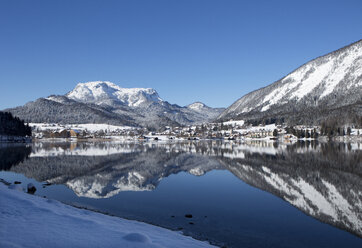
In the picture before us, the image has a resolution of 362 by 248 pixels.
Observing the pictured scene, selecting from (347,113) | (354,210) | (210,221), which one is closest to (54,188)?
(210,221)

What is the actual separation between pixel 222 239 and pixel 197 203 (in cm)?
893

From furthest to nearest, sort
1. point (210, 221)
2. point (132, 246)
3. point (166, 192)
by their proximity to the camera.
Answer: point (166, 192) < point (210, 221) < point (132, 246)

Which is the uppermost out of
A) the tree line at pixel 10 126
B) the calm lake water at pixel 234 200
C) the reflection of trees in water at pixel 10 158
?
the tree line at pixel 10 126

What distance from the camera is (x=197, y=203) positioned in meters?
24.3

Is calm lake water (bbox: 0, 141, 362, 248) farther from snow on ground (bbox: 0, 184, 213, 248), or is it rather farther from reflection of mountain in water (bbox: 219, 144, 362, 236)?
snow on ground (bbox: 0, 184, 213, 248)

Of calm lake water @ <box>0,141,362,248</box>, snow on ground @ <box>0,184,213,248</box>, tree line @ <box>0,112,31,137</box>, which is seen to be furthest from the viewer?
tree line @ <box>0,112,31,137</box>

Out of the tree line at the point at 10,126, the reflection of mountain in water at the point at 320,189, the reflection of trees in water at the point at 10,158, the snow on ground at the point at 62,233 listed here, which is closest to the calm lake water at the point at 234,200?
the reflection of mountain in water at the point at 320,189

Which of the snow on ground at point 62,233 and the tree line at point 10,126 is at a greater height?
the tree line at point 10,126

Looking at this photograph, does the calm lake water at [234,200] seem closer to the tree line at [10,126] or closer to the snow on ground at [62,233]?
the snow on ground at [62,233]

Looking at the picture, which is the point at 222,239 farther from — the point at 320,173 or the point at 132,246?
the point at 320,173

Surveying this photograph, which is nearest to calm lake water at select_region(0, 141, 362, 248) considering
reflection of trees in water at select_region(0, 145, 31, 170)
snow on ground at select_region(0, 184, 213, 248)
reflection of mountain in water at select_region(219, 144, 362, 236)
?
reflection of mountain in water at select_region(219, 144, 362, 236)

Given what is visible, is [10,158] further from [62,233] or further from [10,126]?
[10,126]

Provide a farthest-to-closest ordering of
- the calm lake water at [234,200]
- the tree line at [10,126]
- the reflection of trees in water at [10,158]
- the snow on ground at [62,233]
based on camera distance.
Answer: the tree line at [10,126], the reflection of trees in water at [10,158], the calm lake water at [234,200], the snow on ground at [62,233]

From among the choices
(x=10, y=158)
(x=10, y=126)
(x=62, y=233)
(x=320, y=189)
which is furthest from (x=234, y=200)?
(x=10, y=126)
